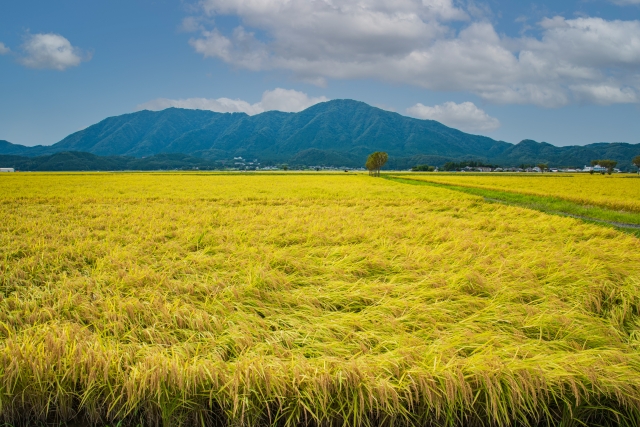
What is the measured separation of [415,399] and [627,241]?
29.5 feet

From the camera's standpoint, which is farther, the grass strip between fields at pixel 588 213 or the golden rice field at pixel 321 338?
the grass strip between fields at pixel 588 213

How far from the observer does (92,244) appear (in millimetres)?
7348

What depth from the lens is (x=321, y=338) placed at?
3.40 metres

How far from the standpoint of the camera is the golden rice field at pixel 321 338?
8.38 ft

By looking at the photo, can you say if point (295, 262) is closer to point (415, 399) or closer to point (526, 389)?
point (415, 399)

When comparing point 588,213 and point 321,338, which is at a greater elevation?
point 321,338

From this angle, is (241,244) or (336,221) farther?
(336,221)

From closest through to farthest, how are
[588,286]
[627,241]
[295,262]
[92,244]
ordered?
[588,286], [295,262], [92,244], [627,241]

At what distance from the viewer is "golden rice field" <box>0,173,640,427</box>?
Answer: 8.38 ft

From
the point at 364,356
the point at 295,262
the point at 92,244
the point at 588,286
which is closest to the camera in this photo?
the point at 364,356

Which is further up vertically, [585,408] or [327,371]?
[327,371]

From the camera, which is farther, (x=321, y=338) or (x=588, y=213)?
(x=588, y=213)

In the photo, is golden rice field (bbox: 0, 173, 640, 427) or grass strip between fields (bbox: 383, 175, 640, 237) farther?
grass strip between fields (bbox: 383, 175, 640, 237)

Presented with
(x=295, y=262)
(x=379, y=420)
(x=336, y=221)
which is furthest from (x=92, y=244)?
(x=379, y=420)
